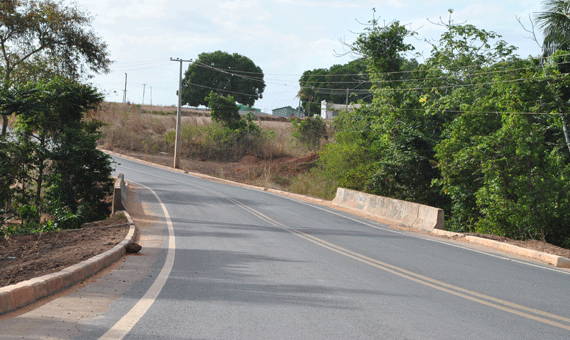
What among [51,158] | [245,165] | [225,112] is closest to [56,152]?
[51,158]

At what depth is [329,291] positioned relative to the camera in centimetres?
646

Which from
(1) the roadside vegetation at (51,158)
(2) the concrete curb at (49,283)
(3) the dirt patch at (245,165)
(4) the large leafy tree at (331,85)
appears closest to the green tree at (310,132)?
(3) the dirt patch at (245,165)

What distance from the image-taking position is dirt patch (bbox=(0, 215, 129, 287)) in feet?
23.1

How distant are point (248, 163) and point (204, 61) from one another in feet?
151

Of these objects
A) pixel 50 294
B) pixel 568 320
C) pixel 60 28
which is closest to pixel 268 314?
pixel 50 294

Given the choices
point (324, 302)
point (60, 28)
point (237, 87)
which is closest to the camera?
point (324, 302)

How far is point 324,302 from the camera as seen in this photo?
5.88 m

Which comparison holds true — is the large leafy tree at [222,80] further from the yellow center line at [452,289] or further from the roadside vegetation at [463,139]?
the yellow center line at [452,289]

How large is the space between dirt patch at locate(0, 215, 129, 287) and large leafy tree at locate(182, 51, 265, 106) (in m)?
70.3

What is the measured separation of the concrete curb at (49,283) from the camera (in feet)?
16.8

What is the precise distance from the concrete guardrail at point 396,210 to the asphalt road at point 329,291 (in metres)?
2.08

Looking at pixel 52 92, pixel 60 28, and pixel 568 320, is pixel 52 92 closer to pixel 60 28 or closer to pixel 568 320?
pixel 60 28

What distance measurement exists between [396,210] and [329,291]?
10.7 metres

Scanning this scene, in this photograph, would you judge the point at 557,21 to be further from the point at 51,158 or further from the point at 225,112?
the point at 225,112
